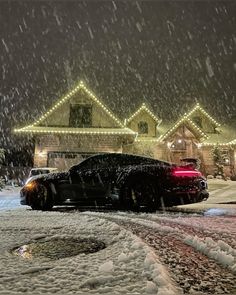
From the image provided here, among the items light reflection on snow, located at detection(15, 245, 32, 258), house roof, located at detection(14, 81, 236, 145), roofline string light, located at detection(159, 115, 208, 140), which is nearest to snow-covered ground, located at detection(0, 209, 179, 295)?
light reflection on snow, located at detection(15, 245, 32, 258)

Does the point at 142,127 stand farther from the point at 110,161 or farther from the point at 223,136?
the point at 110,161

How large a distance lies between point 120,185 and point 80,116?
16.4 metres

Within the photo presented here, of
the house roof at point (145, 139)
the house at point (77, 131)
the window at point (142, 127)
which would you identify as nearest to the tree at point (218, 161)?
the house roof at point (145, 139)

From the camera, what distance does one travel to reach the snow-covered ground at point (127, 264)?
242cm

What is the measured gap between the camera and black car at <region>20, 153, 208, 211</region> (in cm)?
760

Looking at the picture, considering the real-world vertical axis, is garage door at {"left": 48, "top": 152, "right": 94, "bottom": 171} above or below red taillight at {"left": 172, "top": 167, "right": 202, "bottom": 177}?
above

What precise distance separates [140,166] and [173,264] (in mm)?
4905

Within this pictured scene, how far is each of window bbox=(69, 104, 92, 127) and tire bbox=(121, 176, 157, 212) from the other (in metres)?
16.3

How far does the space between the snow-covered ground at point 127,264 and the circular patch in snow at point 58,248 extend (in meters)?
0.09

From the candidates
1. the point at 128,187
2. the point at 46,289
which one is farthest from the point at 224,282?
the point at 128,187

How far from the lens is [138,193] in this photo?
7.68 m

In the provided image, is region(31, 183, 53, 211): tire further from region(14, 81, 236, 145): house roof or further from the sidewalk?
region(14, 81, 236, 145): house roof

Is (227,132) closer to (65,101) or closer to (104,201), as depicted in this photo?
(65,101)

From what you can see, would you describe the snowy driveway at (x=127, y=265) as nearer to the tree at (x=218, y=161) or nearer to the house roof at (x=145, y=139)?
the house roof at (x=145, y=139)
